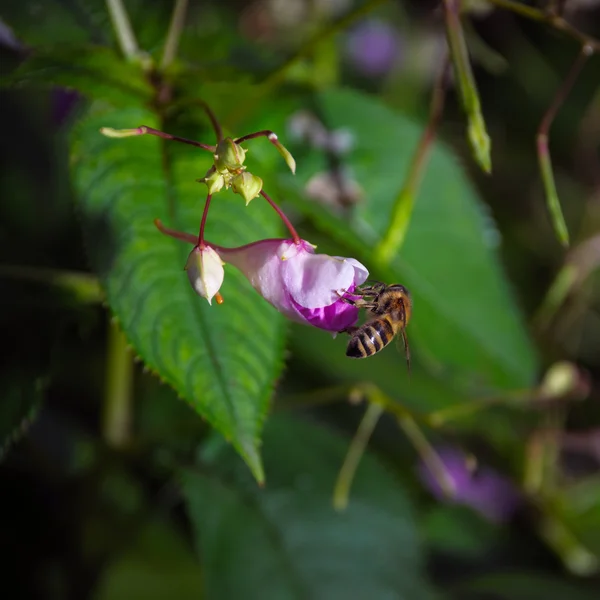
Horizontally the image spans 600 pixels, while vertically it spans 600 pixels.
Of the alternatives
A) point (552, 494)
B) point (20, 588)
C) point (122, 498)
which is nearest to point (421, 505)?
point (552, 494)

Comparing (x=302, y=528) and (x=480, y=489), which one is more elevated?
(x=302, y=528)

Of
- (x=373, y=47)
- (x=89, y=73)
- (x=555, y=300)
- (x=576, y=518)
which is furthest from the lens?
(x=373, y=47)

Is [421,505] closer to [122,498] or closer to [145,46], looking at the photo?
[122,498]

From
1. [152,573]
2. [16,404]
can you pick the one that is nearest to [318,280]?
[16,404]

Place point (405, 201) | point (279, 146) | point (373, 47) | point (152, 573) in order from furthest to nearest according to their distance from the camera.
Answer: point (373, 47) → point (152, 573) → point (405, 201) → point (279, 146)

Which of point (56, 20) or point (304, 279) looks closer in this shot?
point (304, 279)

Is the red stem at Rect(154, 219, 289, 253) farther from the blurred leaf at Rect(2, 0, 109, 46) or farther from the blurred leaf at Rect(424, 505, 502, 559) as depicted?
the blurred leaf at Rect(424, 505, 502, 559)

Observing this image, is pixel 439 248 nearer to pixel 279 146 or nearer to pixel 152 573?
pixel 279 146

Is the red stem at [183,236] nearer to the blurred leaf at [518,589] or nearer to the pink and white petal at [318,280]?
the pink and white petal at [318,280]
